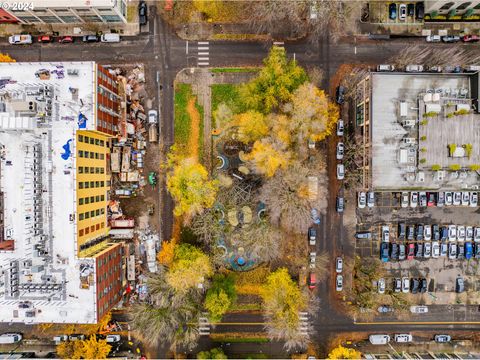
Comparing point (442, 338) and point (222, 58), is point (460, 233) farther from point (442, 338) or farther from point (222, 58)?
point (222, 58)

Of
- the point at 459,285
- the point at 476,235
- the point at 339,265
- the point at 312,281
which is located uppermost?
the point at 476,235

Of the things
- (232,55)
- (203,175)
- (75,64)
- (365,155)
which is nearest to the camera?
(75,64)

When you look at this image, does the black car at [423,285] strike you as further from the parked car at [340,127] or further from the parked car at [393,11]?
the parked car at [393,11]

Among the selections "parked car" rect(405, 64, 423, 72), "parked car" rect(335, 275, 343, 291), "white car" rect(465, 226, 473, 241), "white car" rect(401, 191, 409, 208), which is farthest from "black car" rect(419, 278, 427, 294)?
"parked car" rect(405, 64, 423, 72)

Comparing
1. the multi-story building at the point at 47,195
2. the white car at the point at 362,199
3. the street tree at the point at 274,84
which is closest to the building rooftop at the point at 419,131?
the white car at the point at 362,199

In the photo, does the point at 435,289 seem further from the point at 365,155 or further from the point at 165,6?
the point at 165,6

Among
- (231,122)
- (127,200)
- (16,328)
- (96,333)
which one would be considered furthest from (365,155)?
(16,328)

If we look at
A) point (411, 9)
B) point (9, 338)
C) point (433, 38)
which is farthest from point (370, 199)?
point (9, 338)
